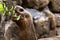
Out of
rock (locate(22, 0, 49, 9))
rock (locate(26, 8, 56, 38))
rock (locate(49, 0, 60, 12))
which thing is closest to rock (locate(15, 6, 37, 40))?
rock (locate(26, 8, 56, 38))

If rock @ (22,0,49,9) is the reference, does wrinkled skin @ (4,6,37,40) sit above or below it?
below

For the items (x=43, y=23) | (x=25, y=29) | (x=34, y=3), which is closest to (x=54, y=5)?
(x=34, y=3)

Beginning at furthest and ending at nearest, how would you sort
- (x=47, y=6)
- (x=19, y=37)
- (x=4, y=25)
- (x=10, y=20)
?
1. (x=47, y=6)
2. (x=19, y=37)
3. (x=10, y=20)
4. (x=4, y=25)

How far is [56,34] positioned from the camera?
504cm

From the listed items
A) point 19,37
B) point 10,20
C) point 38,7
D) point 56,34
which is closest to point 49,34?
point 56,34

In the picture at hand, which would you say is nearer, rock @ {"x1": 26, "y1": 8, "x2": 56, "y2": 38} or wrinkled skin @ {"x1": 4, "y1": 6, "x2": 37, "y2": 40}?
wrinkled skin @ {"x1": 4, "y1": 6, "x2": 37, "y2": 40}

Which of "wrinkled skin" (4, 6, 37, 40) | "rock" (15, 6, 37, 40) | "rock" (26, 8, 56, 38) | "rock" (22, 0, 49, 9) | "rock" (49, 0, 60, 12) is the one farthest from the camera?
"rock" (49, 0, 60, 12)

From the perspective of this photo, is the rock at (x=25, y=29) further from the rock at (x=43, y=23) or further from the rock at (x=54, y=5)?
the rock at (x=54, y=5)

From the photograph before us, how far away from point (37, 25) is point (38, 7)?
887mm

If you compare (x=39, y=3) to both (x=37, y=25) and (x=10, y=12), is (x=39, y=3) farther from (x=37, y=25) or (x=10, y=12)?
(x=10, y=12)

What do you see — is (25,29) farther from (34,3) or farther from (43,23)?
(34,3)

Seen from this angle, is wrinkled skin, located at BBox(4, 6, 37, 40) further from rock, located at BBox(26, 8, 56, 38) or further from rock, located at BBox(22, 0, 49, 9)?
rock, located at BBox(22, 0, 49, 9)

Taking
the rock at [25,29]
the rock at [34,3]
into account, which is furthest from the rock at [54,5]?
the rock at [25,29]

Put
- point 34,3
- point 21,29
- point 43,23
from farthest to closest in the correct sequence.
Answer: point 34,3, point 43,23, point 21,29
